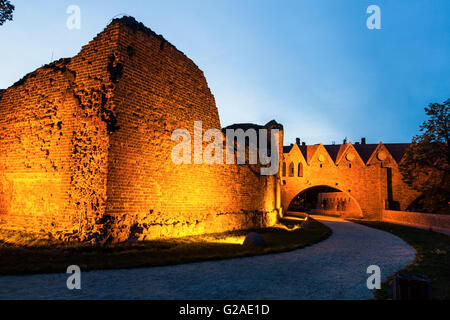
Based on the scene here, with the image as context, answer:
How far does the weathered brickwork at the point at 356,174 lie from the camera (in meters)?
32.8

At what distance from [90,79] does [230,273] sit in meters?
6.93

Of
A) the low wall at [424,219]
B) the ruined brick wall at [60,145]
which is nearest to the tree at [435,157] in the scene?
the low wall at [424,219]

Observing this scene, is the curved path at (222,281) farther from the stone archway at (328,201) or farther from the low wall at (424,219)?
the stone archway at (328,201)

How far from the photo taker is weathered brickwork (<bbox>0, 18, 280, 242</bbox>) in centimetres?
858

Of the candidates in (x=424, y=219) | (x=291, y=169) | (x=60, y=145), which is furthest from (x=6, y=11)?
(x=291, y=169)

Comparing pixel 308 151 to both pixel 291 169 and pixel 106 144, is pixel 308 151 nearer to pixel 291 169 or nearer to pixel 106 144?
pixel 291 169

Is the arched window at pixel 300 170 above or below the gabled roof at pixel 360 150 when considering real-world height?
below

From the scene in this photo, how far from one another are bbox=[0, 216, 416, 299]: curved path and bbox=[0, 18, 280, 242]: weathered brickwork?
10.1ft

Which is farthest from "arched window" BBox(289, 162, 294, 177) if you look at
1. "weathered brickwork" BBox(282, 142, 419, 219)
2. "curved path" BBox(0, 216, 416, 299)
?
"curved path" BBox(0, 216, 416, 299)

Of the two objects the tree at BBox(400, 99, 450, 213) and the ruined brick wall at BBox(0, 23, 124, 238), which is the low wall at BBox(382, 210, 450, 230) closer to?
the tree at BBox(400, 99, 450, 213)

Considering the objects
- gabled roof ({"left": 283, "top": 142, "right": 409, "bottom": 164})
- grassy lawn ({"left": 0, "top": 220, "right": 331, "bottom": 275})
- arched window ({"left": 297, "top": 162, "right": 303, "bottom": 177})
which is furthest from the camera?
arched window ({"left": 297, "top": 162, "right": 303, "bottom": 177})

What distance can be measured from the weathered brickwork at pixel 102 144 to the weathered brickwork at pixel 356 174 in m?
27.0

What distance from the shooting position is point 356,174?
3422cm

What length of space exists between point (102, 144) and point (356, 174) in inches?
1236
